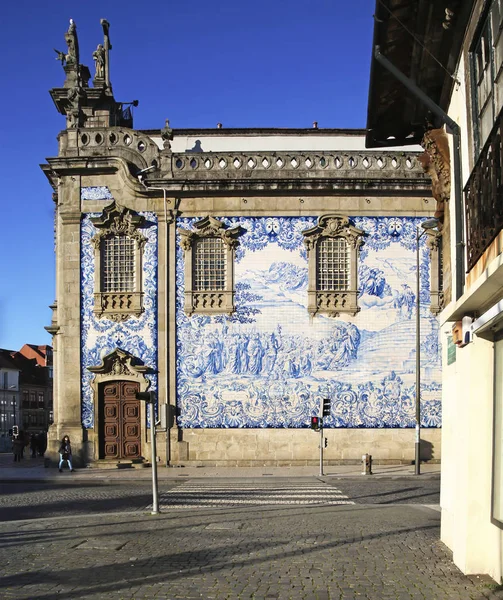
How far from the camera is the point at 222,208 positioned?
28.7 metres

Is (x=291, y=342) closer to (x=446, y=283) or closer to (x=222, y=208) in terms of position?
(x=222, y=208)

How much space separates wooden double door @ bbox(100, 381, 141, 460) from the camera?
28.3 m

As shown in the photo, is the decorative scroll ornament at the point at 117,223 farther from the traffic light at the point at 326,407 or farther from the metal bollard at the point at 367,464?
the metal bollard at the point at 367,464

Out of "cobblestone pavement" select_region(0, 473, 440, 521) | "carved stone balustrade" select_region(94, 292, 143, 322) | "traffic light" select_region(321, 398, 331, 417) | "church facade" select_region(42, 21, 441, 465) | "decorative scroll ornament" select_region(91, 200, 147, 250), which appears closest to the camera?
"cobblestone pavement" select_region(0, 473, 440, 521)

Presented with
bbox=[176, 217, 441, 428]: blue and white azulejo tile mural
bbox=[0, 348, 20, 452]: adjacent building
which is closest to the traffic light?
bbox=[176, 217, 441, 428]: blue and white azulejo tile mural

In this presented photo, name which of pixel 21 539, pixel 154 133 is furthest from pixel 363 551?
pixel 154 133

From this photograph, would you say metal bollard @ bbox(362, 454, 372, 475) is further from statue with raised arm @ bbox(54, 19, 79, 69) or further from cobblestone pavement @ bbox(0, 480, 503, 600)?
statue with raised arm @ bbox(54, 19, 79, 69)

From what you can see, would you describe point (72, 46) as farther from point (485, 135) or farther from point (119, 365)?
point (485, 135)

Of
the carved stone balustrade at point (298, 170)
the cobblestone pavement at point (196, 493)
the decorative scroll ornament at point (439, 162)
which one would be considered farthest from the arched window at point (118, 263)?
the decorative scroll ornament at point (439, 162)

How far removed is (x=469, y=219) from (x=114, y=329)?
20.8 m

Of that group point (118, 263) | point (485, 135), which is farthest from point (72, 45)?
point (485, 135)

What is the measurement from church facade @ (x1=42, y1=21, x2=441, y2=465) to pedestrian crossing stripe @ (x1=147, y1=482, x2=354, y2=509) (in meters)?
6.65

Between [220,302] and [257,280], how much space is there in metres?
1.44

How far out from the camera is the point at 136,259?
28.5 m
